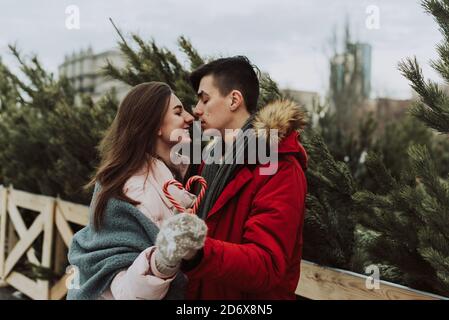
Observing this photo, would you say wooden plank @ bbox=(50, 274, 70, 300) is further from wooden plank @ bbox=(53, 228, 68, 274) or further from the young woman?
the young woman

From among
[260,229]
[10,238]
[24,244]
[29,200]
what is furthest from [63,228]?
[260,229]

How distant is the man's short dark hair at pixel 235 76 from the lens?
2281 millimetres

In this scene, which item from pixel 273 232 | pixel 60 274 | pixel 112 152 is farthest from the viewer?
pixel 60 274

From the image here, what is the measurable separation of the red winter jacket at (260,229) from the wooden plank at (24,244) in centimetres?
411

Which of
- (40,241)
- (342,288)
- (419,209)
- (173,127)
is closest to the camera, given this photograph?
(173,127)

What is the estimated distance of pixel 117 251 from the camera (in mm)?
1893

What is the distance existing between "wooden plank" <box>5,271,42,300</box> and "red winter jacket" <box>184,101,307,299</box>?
417 centimetres

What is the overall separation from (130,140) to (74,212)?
3156 mm

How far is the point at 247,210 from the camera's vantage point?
1910 mm

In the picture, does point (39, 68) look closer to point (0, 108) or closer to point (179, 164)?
point (0, 108)

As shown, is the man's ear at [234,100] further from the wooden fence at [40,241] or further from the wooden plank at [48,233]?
the wooden plank at [48,233]

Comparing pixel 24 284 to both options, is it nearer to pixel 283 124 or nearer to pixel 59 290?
pixel 59 290

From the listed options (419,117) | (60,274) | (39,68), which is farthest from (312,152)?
(39,68)
